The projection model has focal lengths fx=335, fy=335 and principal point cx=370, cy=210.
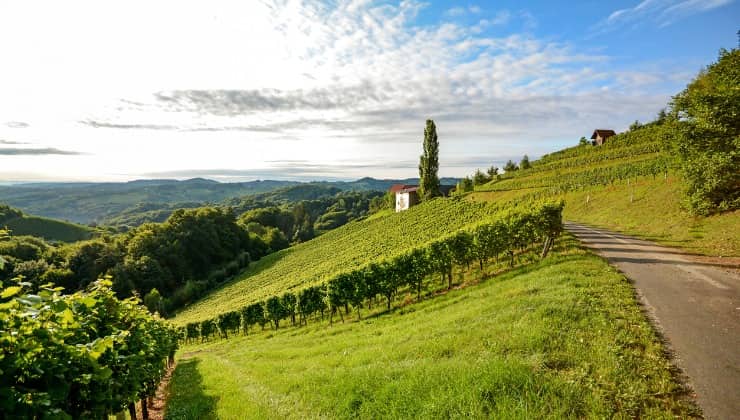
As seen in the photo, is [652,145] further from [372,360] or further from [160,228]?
[160,228]

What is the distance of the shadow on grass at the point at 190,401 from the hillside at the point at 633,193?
24.9 meters

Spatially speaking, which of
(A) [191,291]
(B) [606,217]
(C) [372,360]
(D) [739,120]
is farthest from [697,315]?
(A) [191,291]

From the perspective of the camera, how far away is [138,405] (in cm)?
1526

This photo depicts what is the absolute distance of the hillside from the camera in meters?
21.9

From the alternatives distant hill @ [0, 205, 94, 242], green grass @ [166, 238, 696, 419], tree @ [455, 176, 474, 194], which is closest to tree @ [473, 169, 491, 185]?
tree @ [455, 176, 474, 194]

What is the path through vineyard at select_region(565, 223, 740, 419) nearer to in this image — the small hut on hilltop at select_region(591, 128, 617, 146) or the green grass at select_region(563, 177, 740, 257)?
the green grass at select_region(563, 177, 740, 257)

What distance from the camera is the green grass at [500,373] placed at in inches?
249

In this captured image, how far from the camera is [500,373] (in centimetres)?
702

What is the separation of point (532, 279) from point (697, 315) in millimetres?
6739

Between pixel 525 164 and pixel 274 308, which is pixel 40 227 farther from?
pixel 525 164

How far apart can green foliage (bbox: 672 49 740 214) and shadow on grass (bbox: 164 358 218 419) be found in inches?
1075

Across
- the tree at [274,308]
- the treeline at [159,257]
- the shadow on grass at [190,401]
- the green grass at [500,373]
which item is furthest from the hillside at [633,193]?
the treeline at [159,257]

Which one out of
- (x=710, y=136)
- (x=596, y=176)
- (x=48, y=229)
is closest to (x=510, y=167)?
(x=596, y=176)

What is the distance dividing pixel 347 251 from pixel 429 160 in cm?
3249
